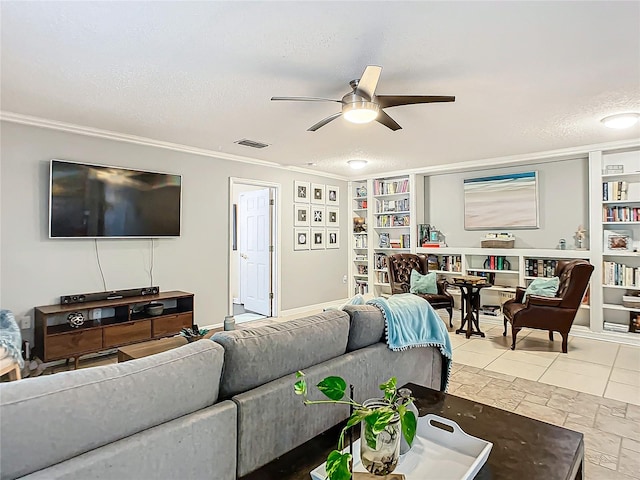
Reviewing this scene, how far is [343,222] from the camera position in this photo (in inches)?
277

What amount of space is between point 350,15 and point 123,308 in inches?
138

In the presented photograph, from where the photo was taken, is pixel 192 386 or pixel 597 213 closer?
pixel 192 386

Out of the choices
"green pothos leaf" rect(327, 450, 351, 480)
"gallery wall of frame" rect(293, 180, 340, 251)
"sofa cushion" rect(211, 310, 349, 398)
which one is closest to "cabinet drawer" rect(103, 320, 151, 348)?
"gallery wall of frame" rect(293, 180, 340, 251)

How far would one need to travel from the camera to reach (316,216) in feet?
21.2

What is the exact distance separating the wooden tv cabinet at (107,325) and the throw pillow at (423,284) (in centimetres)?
294

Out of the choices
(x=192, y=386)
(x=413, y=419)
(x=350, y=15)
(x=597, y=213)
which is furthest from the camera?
(x=597, y=213)

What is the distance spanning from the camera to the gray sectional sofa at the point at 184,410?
3.02 feet

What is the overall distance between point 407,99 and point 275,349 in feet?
6.15

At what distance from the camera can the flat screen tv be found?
3670 mm

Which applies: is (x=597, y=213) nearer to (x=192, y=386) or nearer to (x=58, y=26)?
(x=192, y=386)

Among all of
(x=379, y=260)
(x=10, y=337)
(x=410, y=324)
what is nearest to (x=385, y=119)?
(x=410, y=324)

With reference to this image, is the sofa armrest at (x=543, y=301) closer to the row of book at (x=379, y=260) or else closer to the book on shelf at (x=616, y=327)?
the book on shelf at (x=616, y=327)

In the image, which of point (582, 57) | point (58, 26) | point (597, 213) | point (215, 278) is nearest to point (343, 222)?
point (215, 278)

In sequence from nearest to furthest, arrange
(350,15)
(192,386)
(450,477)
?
(450,477) → (192,386) → (350,15)
